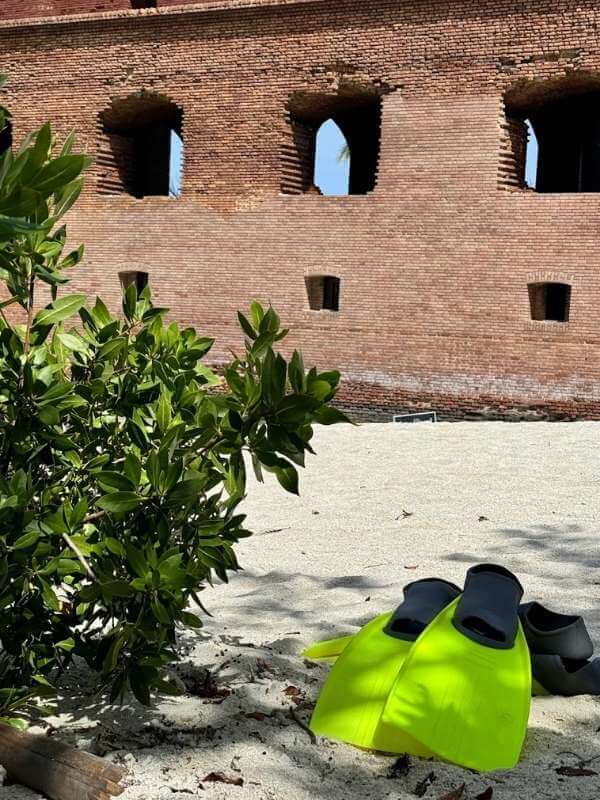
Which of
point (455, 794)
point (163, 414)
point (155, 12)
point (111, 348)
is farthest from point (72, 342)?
point (155, 12)

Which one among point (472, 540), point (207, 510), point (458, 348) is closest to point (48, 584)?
point (207, 510)

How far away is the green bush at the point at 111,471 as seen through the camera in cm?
275

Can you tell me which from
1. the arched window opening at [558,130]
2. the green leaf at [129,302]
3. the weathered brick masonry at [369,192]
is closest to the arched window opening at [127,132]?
the weathered brick masonry at [369,192]

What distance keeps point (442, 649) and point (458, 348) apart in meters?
11.7

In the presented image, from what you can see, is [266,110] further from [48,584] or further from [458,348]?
[48,584]

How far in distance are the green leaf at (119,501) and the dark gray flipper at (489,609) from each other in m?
1.15

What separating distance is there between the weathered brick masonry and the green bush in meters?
11.5

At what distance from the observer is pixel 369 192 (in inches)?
594

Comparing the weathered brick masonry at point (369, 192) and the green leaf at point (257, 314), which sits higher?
the weathered brick masonry at point (369, 192)

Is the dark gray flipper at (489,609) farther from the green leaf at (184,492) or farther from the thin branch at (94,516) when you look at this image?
the thin branch at (94,516)

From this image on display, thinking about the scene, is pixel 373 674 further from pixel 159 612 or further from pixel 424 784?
pixel 159 612

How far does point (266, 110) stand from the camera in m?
15.6

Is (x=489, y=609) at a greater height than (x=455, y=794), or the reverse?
(x=489, y=609)

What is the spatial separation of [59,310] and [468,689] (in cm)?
167
